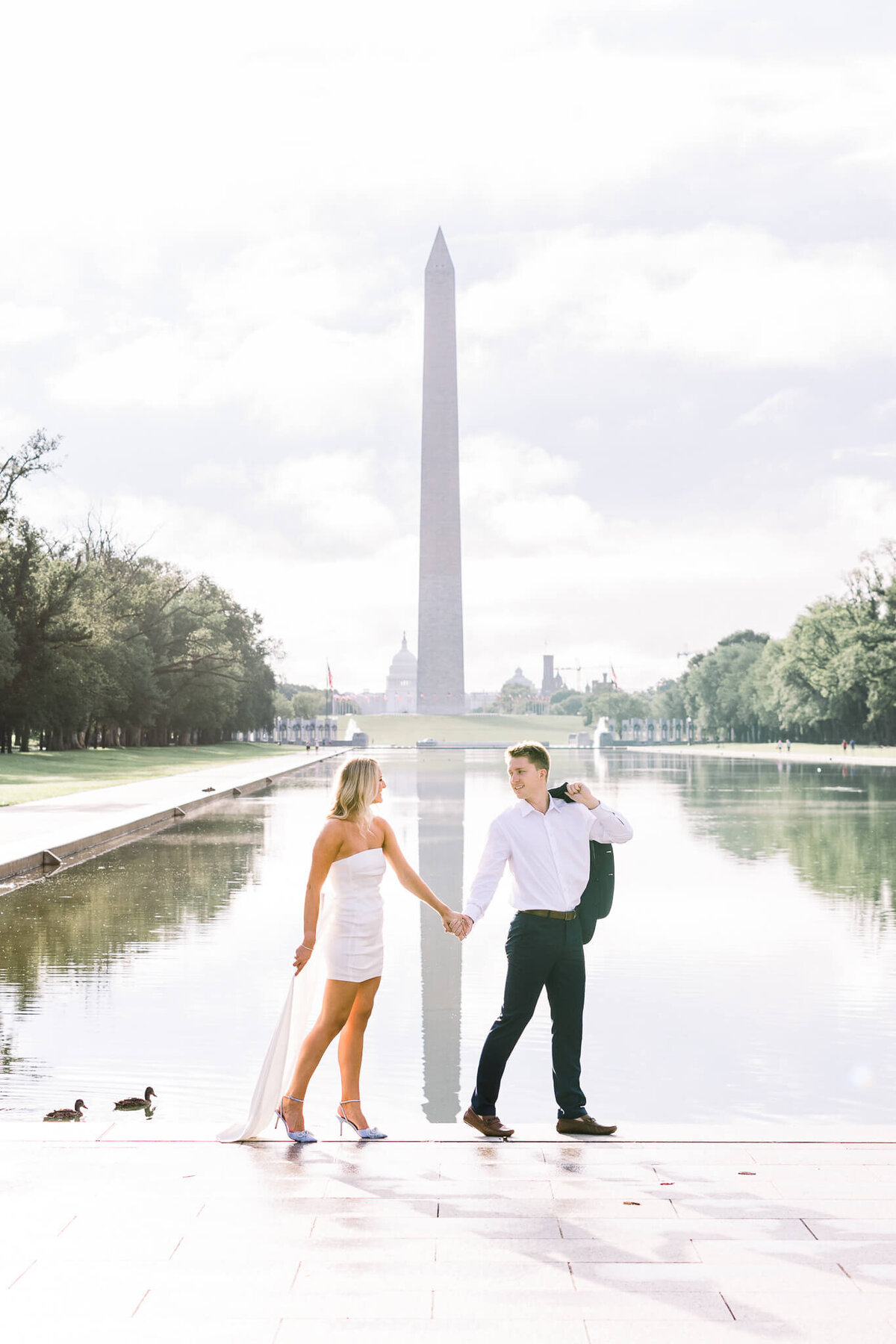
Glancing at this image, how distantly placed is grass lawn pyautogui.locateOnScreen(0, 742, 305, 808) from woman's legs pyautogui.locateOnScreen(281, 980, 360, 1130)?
67.5 feet

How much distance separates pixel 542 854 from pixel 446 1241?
1.75m

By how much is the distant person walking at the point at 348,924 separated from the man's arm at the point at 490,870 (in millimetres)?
Result: 87

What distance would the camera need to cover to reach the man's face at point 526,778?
543cm

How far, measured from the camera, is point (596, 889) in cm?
551

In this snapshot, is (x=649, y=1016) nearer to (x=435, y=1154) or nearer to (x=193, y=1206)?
(x=435, y=1154)

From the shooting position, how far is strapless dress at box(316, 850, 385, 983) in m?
5.40

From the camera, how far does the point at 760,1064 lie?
712cm

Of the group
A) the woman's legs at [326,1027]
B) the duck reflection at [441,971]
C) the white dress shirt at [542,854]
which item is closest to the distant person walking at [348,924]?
the woman's legs at [326,1027]

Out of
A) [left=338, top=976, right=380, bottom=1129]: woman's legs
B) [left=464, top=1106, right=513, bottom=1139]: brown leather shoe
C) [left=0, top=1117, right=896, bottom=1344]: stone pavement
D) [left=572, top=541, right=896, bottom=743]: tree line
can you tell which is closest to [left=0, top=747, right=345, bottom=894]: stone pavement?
[left=338, top=976, right=380, bottom=1129]: woman's legs

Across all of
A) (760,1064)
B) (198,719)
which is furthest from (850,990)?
Answer: (198,719)

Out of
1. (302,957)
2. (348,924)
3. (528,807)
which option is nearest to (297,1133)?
(302,957)

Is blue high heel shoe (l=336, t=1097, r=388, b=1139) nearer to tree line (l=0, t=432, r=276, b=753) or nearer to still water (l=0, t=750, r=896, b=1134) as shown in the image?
still water (l=0, t=750, r=896, b=1134)

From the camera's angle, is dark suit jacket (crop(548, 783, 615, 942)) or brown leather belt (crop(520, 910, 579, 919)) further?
dark suit jacket (crop(548, 783, 615, 942))

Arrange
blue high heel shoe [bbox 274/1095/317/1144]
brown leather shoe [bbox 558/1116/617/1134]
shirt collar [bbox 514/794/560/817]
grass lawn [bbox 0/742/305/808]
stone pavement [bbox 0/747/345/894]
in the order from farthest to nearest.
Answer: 1. grass lawn [bbox 0/742/305/808]
2. stone pavement [bbox 0/747/345/894]
3. shirt collar [bbox 514/794/560/817]
4. brown leather shoe [bbox 558/1116/617/1134]
5. blue high heel shoe [bbox 274/1095/317/1144]
